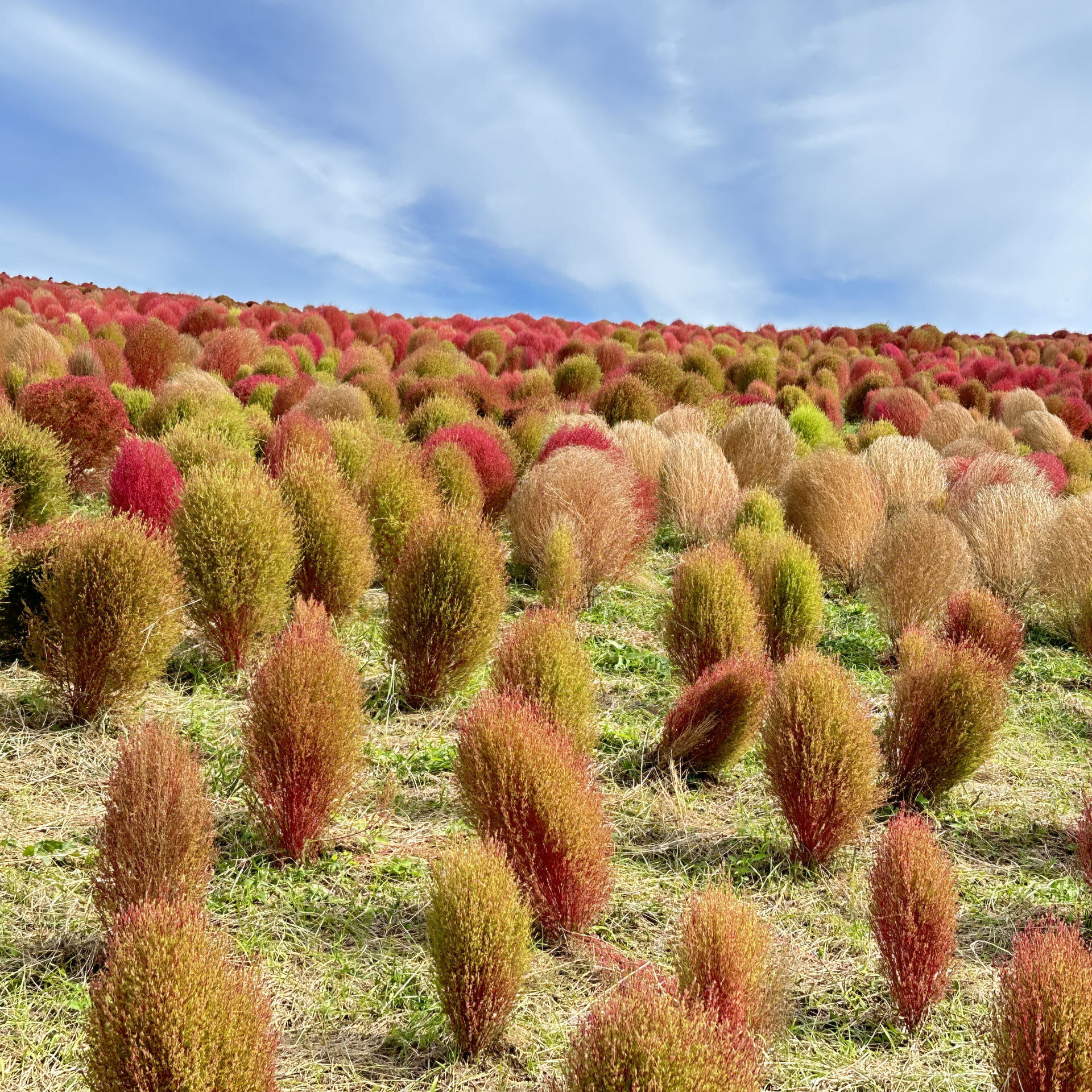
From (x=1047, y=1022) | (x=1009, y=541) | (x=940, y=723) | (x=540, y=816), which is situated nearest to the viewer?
(x=1047, y=1022)

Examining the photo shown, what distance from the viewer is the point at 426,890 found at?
3.22m

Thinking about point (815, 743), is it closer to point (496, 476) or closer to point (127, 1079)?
point (127, 1079)

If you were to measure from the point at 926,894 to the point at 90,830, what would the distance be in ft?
9.07

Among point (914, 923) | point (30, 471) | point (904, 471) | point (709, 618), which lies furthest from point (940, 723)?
point (30, 471)

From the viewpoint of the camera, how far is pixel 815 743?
3.41 metres

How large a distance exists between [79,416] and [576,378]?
259 inches

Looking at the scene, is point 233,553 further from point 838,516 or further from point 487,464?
point 838,516

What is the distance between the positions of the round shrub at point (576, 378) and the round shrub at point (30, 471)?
278 inches

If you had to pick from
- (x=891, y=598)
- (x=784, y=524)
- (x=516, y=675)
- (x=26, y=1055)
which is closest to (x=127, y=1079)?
(x=26, y=1055)

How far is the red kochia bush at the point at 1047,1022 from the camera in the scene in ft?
7.56

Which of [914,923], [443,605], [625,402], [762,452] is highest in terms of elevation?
[625,402]

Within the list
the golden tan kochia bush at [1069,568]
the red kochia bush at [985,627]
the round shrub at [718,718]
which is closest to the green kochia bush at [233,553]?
the round shrub at [718,718]

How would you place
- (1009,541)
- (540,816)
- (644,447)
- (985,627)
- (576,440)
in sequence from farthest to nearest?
(644,447) → (576,440) → (1009,541) → (985,627) → (540,816)

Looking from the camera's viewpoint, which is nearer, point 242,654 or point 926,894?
point 926,894
